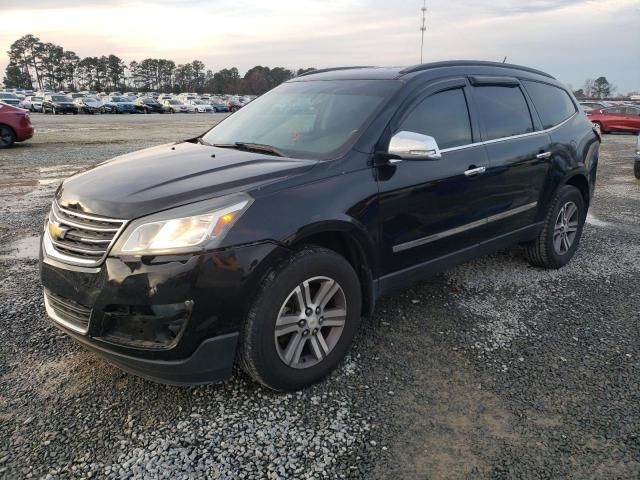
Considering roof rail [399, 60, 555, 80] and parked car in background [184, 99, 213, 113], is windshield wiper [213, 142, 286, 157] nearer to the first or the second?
roof rail [399, 60, 555, 80]

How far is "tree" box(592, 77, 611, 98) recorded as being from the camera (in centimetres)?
9919

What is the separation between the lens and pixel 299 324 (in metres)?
2.85

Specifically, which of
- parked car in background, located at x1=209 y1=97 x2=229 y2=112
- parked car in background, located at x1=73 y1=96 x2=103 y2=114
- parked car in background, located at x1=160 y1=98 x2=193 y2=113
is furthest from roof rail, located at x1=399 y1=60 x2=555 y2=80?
parked car in background, located at x1=209 y1=97 x2=229 y2=112

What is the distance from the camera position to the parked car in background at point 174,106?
5097 cm

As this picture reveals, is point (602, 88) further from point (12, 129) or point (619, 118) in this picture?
point (12, 129)

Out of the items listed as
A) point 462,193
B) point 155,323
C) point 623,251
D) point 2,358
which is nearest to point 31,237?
point 2,358

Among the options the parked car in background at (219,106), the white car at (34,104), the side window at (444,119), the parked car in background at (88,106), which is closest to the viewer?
the side window at (444,119)

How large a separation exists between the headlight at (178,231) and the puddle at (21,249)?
3.15m

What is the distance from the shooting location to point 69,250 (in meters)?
2.70

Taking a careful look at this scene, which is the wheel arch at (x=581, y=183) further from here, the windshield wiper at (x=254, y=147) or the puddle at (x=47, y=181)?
the puddle at (x=47, y=181)

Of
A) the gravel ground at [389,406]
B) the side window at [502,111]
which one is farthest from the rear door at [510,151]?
the gravel ground at [389,406]

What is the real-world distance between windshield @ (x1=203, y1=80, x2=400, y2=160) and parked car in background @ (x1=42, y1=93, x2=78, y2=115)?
43608 millimetres

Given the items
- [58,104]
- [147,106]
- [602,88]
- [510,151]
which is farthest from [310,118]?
[602,88]

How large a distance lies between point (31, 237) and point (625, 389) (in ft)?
19.1
